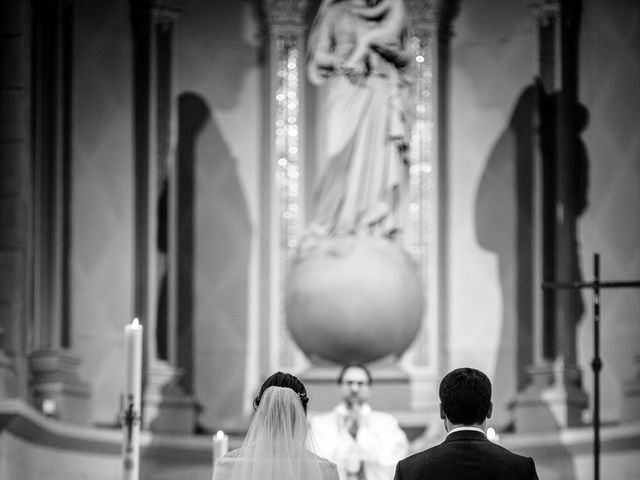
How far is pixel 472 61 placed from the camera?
9883mm

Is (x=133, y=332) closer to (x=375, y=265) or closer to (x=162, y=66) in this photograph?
(x=375, y=265)

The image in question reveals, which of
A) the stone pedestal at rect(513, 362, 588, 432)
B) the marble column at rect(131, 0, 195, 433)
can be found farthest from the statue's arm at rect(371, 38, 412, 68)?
the stone pedestal at rect(513, 362, 588, 432)

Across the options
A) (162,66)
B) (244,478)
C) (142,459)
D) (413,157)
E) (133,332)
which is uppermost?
(162,66)

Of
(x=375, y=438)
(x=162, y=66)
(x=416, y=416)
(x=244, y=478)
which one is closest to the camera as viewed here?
(x=244, y=478)

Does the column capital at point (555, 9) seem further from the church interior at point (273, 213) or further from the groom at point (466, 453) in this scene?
the groom at point (466, 453)

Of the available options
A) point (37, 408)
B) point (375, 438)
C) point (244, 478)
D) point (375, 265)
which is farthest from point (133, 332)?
point (37, 408)

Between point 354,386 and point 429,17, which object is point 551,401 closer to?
point 354,386

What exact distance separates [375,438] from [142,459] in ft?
7.18

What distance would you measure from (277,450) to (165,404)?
4587mm

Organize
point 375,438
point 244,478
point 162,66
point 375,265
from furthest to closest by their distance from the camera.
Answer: point 162,66, point 375,265, point 375,438, point 244,478

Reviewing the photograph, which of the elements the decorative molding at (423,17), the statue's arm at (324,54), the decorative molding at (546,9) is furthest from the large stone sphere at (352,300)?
the decorative molding at (546,9)

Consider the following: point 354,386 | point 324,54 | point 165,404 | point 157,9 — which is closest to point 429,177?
point 324,54

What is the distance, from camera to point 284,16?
32.4 feet

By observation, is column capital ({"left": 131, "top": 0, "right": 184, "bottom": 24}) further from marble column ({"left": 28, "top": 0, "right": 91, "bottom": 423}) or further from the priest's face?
the priest's face
